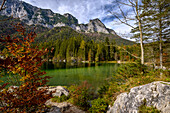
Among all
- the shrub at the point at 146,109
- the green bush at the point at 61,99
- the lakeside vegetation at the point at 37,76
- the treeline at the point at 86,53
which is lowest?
the green bush at the point at 61,99

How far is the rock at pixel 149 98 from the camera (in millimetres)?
2453

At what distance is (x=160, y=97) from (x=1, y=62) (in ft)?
13.4

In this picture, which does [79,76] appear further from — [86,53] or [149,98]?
[86,53]

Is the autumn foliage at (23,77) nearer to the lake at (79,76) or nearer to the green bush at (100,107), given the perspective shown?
the lake at (79,76)

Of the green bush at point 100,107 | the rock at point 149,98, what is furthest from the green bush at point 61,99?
the rock at point 149,98

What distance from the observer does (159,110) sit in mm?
2416

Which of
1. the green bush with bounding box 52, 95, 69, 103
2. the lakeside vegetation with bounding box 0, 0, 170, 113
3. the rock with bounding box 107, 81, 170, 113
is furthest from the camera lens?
the green bush with bounding box 52, 95, 69, 103

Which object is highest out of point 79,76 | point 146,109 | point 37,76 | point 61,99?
point 37,76

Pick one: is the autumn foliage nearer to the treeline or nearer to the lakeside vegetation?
the lakeside vegetation

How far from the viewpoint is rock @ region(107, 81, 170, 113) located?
8.05 feet

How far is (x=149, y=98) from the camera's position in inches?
105

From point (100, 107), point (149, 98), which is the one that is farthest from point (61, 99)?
point (149, 98)

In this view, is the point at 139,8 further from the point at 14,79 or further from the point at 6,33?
the point at 14,79

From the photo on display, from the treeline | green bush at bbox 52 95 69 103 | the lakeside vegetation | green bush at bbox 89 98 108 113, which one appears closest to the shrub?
the lakeside vegetation
